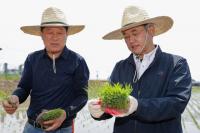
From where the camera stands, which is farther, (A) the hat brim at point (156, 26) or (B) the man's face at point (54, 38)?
(B) the man's face at point (54, 38)

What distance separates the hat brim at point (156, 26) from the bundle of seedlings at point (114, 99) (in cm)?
56

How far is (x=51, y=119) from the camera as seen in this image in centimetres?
430

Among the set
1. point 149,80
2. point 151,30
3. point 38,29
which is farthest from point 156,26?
point 38,29

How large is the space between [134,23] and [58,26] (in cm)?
107

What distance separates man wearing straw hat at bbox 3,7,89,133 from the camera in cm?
455

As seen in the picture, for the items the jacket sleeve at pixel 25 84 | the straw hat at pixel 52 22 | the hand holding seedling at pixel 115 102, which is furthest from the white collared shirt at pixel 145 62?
the jacket sleeve at pixel 25 84

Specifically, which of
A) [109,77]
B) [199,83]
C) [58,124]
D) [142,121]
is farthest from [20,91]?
[199,83]

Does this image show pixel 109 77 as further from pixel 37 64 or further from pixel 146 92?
pixel 37 64

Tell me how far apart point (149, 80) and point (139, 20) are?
46 cm

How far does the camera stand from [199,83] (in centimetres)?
5262

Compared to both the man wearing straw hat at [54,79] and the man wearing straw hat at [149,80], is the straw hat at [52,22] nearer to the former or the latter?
the man wearing straw hat at [54,79]

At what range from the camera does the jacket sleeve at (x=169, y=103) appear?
3.44 metres

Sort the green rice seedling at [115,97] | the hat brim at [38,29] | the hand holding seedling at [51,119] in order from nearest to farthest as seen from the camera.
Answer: the green rice seedling at [115,97] < the hand holding seedling at [51,119] < the hat brim at [38,29]

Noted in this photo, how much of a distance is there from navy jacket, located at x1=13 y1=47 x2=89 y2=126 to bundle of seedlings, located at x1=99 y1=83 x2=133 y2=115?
3.61 feet
